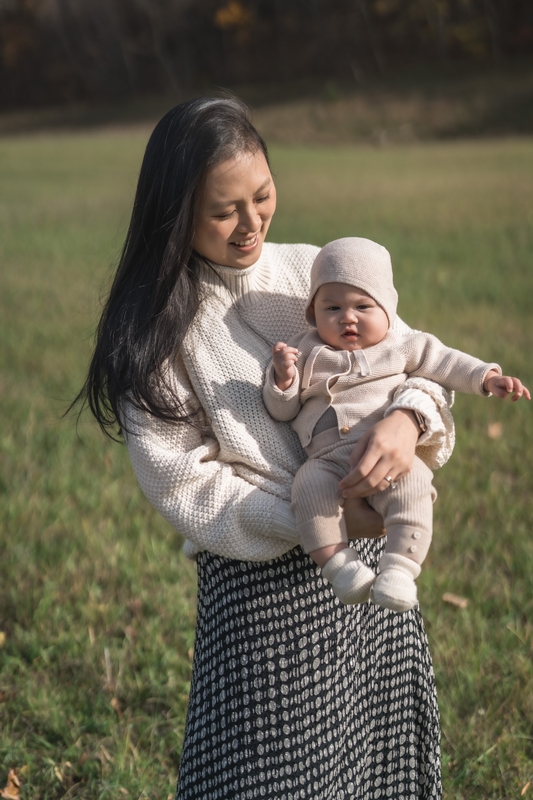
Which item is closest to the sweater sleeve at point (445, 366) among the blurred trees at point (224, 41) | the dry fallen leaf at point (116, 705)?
the dry fallen leaf at point (116, 705)

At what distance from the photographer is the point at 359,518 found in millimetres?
1659

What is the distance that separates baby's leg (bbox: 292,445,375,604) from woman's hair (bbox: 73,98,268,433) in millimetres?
309

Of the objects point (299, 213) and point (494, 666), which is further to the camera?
point (299, 213)

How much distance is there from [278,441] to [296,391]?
12 cm

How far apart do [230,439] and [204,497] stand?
5.1 inches

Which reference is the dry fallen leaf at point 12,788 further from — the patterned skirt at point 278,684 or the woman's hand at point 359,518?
the woman's hand at point 359,518

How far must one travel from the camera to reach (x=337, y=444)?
1.68m

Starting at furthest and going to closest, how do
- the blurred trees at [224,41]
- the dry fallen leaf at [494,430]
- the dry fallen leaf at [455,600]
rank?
the blurred trees at [224,41] → the dry fallen leaf at [494,430] → the dry fallen leaf at [455,600]

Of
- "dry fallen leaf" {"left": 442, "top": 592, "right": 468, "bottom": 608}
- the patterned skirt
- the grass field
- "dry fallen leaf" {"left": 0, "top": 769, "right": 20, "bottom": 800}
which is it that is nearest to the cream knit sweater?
the patterned skirt

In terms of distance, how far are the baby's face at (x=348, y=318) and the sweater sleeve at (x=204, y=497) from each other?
34 centimetres

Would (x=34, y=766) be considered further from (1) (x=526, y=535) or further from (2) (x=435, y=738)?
(1) (x=526, y=535)

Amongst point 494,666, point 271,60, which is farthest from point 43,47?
point 494,666

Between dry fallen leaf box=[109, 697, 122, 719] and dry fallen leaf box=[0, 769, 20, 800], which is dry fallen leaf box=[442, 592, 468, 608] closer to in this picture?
dry fallen leaf box=[109, 697, 122, 719]

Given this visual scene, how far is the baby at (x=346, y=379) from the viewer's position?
161cm
